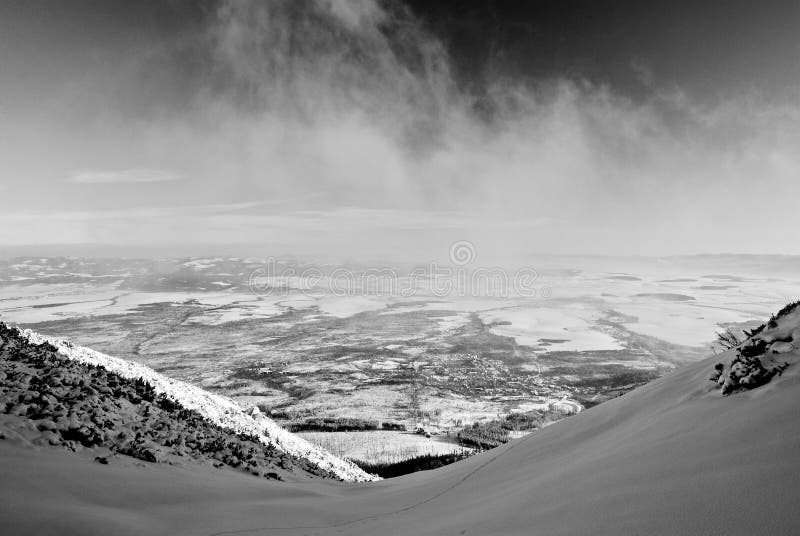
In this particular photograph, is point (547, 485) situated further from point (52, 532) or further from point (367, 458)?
point (367, 458)

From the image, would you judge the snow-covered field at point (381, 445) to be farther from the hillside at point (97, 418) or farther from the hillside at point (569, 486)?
the hillside at point (569, 486)

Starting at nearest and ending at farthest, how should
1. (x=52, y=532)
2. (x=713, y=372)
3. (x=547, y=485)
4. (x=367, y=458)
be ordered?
(x=52, y=532), (x=547, y=485), (x=713, y=372), (x=367, y=458)

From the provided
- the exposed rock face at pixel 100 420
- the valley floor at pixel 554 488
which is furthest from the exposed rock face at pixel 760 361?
the exposed rock face at pixel 100 420

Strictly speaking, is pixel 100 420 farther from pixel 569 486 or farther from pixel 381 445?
pixel 381 445

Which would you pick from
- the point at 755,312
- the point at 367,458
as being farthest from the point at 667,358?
the point at 367,458

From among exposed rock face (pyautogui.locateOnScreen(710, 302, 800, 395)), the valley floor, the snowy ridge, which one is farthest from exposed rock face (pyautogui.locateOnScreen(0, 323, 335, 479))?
exposed rock face (pyautogui.locateOnScreen(710, 302, 800, 395))

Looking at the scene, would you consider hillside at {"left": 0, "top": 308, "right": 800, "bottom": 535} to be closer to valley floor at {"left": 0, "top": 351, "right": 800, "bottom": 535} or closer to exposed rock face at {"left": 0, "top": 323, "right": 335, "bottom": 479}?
valley floor at {"left": 0, "top": 351, "right": 800, "bottom": 535}
